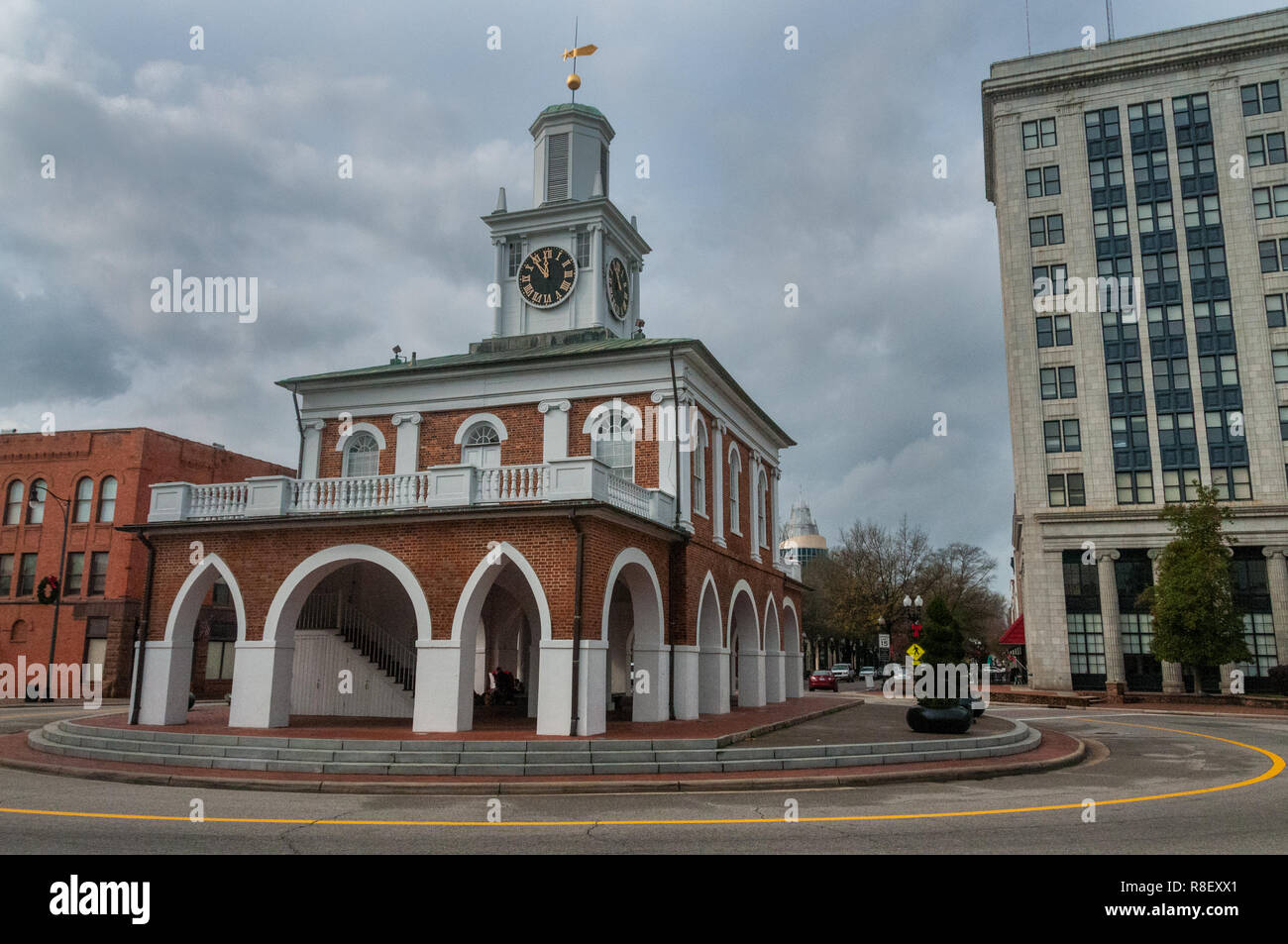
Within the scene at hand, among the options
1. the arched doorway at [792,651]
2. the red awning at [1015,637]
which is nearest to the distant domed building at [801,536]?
the red awning at [1015,637]

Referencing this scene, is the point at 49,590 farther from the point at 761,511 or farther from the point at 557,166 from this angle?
the point at 761,511

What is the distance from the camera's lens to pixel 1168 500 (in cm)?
4441

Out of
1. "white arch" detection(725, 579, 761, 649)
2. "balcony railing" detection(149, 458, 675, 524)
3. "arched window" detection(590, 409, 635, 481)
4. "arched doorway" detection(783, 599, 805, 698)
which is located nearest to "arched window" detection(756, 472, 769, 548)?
"white arch" detection(725, 579, 761, 649)

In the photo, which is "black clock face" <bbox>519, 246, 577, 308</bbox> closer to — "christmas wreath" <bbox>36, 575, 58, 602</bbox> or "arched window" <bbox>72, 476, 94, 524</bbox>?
"christmas wreath" <bbox>36, 575, 58, 602</bbox>

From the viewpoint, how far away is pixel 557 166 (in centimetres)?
2728

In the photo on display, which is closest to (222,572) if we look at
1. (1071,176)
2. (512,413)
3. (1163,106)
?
(512,413)

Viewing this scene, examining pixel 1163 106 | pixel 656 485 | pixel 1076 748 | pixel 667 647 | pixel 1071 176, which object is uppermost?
pixel 1163 106

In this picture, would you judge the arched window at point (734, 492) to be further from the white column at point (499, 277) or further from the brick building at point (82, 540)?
the brick building at point (82, 540)

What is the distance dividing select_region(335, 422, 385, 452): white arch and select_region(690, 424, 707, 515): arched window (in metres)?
8.68

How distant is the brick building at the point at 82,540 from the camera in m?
37.2

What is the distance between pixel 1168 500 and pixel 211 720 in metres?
44.1

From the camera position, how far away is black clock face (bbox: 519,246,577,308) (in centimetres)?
2609

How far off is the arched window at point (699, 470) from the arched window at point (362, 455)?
8.83m
